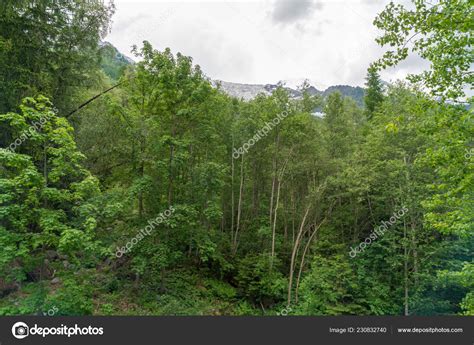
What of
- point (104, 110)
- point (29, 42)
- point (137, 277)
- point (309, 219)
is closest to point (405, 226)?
point (309, 219)

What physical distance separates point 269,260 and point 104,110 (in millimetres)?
9395

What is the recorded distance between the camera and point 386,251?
40.0 ft

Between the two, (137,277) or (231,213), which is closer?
(137,277)

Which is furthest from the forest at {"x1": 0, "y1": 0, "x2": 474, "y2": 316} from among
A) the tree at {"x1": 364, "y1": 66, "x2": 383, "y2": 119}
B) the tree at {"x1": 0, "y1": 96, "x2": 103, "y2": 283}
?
the tree at {"x1": 364, "y1": 66, "x2": 383, "y2": 119}

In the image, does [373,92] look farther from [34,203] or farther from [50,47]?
[34,203]

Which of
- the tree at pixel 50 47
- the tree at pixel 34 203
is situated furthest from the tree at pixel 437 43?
the tree at pixel 50 47

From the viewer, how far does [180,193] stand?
38.7ft

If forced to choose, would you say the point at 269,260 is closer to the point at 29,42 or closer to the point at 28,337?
the point at 28,337

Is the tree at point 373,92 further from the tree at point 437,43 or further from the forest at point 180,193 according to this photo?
the tree at point 437,43

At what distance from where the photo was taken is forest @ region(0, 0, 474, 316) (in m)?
7.18

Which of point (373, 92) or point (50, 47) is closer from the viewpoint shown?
point (50, 47)

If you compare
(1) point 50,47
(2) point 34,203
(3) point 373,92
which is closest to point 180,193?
(2) point 34,203

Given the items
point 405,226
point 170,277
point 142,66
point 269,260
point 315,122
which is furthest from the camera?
point 315,122

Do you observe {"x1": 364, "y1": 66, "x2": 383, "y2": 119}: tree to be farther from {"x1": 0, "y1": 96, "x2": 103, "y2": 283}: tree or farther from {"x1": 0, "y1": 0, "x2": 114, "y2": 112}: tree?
{"x1": 0, "y1": 96, "x2": 103, "y2": 283}: tree
